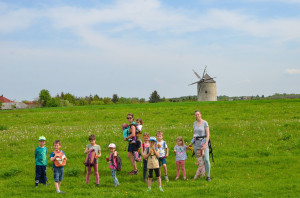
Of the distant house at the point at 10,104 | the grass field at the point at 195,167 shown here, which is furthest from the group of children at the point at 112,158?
the distant house at the point at 10,104

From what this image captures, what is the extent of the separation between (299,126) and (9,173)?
17645mm

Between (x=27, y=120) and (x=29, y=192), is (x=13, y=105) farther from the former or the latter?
(x=29, y=192)

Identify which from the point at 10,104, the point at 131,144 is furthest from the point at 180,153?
the point at 10,104

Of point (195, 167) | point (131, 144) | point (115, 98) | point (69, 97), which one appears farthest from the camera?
point (69, 97)

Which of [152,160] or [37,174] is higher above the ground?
[152,160]

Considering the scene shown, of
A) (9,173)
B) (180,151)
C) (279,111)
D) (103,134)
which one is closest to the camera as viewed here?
(180,151)

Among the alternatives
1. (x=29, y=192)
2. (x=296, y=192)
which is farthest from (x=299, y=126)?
(x=29, y=192)

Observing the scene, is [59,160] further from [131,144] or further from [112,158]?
[131,144]

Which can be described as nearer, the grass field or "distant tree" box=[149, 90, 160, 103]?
the grass field

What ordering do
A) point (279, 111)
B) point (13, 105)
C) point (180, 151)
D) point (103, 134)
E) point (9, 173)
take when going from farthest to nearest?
point (13, 105)
point (279, 111)
point (103, 134)
point (9, 173)
point (180, 151)

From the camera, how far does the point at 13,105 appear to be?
161m

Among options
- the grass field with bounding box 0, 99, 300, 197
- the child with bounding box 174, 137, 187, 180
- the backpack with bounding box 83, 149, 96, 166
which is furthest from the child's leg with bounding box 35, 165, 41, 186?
the child with bounding box 174, 137, 187, 180

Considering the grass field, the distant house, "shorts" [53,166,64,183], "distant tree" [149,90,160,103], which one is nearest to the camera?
the grass field

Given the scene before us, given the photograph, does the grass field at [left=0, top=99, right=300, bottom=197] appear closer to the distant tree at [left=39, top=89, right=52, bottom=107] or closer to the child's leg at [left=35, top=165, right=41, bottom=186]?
the child's leg at [left=35, top=165, right=41, bottom=186]
